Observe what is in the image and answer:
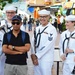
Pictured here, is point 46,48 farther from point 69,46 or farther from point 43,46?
point 69,46

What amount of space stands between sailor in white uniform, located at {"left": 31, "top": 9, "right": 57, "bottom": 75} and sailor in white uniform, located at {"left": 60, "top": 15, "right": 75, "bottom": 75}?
0.29 metres

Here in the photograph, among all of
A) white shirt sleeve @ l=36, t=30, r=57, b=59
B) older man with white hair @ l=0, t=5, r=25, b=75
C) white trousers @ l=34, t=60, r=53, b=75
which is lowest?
white trousers @ l=34, t=60, r=53, b=75

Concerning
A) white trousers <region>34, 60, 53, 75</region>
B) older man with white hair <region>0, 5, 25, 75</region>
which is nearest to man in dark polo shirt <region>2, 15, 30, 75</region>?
older man with white hair <region>0, 5, 25, 75</region>

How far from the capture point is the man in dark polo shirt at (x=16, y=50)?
5.53 metres

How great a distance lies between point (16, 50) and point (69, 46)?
1213 millimetres

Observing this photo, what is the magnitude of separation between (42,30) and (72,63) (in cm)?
89

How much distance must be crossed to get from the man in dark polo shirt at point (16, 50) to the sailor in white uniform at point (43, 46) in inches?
34.8

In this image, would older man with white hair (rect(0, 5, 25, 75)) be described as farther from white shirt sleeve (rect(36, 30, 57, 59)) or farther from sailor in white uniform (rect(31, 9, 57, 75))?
white shirt sleeve (rect(36, 30, 57, 59))

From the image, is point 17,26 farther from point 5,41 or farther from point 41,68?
point 41,68

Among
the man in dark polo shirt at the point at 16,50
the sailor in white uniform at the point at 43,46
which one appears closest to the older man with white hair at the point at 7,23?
the sailor in white uniform at the point at 43,46

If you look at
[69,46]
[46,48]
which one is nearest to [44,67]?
[46,48]

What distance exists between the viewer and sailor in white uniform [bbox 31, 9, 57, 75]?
21.2 ft

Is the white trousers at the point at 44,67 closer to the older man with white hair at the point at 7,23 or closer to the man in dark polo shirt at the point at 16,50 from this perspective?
the older man with white hair at the point at 7,23

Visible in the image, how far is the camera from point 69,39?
6.25m
